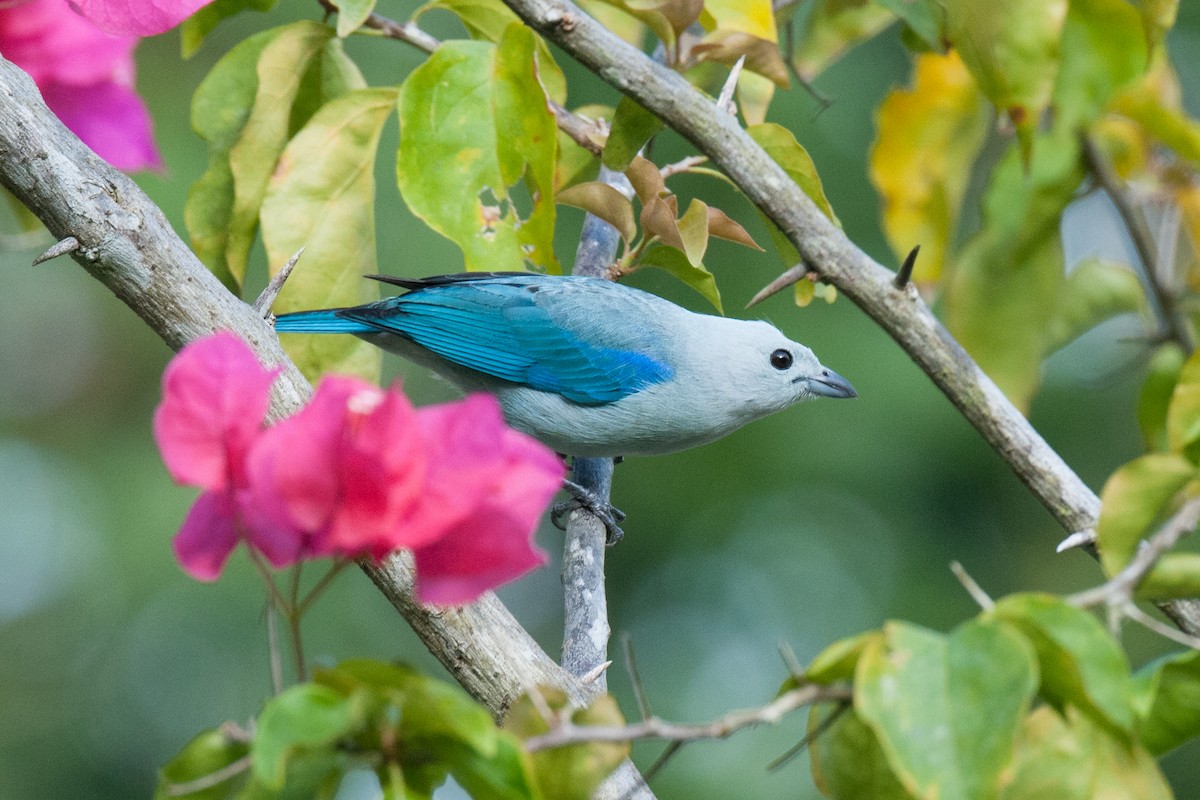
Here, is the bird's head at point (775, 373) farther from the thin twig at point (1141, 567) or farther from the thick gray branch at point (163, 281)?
the thin twig at point (1141, 567)

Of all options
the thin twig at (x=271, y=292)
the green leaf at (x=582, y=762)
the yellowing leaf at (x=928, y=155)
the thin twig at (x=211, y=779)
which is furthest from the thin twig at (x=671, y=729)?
the yellowing leaf at (x=928, y=155)

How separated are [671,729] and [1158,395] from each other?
2071mm

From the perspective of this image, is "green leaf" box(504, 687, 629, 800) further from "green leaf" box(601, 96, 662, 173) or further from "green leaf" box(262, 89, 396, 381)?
"green leaf" box(262, 89, 396, 381)

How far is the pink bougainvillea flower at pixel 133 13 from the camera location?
6.75 feet

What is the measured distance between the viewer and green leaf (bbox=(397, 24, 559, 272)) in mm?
2576

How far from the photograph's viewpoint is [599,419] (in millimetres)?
4086

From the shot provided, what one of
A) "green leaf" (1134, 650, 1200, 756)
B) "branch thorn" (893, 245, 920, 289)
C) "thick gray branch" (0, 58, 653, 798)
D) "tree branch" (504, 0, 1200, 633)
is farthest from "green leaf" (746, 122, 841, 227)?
"green leaf" (1134, 650, 1200, 756)

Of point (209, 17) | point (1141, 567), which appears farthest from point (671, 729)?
point (209, 17)

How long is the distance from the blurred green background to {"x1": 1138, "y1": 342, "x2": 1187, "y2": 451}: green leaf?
3728mm

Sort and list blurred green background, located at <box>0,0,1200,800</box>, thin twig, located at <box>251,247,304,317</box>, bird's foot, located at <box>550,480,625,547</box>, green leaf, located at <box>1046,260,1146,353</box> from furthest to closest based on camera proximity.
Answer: blurred green background, located at <box>0,0,1200,800</box>
bird's foot, located at <box>550,480,625,547</box>
green leaf, located at <box>1046,260,1146,353</box>
thin twig, located at <box>251,247,304,317</box>

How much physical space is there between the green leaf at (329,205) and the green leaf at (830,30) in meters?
1.24

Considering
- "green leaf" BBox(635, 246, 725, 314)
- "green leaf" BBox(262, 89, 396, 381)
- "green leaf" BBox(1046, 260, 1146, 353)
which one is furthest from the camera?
"green leaf" BBox(1046, 260, 1146, 353)

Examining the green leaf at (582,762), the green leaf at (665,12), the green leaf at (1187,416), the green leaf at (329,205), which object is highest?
the green leaf at (1187,416)

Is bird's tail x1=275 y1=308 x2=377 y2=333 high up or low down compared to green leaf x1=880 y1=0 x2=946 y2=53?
down
